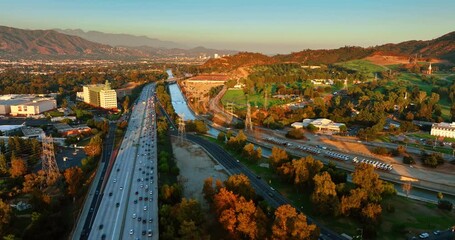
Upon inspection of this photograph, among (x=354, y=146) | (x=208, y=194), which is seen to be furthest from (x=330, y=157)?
(x=208, y=194)

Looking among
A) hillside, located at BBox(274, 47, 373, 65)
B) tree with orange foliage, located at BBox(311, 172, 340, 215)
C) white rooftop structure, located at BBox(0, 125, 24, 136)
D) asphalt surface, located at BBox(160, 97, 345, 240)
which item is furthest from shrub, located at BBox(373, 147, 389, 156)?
hillside, located at BBox(274, 47, 373, 65)

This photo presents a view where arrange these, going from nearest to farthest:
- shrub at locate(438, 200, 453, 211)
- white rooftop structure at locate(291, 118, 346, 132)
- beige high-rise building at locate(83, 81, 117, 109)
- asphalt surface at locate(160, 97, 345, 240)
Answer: asphalt surface at locate(160, 97, 345, 240) < shrub at locate(438, 200, 453, 211) < white rooftop structure at locate(291, 118, 346, 132) < beige high-rise building at locate(83, 81, 117, 109)

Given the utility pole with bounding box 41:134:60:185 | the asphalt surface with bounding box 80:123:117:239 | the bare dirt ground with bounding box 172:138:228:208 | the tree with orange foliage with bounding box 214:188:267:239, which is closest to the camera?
the tree with orange foliage with bounding box 214:188:267:239

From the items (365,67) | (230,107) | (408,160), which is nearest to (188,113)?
(230,107)

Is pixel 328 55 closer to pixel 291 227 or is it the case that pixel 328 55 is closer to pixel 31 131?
pixel 31 131

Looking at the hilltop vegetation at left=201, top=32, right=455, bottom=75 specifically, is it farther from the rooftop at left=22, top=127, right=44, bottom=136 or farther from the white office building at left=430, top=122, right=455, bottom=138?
the rooftop at left=22, top=127, right=44, bottom=136

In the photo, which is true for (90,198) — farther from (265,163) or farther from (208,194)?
(265,163)

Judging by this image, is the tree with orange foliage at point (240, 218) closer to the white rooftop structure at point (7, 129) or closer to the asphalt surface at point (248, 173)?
the asphalt surface at point (248, 173)
